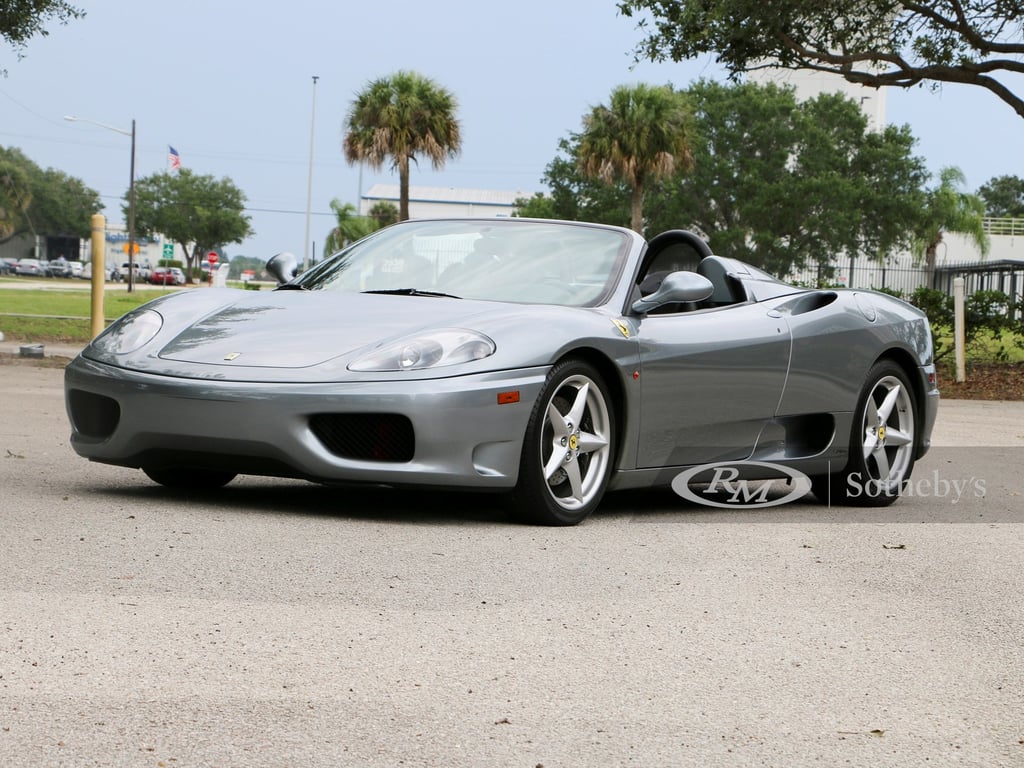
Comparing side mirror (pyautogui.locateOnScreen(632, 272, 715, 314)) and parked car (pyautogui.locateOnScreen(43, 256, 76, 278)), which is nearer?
side mirror (pyautogui.locateOnScreen(632, 272, 715, 314))

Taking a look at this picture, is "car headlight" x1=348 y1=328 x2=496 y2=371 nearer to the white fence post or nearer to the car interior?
the car interior

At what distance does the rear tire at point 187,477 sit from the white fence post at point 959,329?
14607 millimetres

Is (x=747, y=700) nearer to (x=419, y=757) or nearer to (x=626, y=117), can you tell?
(x=419, y=757)

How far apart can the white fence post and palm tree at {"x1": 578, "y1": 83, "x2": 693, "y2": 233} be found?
56.7ft

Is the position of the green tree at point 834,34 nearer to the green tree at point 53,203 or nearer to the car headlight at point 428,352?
the car headlight at point 428,352

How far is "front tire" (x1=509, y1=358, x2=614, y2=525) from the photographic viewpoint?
543 centimetres

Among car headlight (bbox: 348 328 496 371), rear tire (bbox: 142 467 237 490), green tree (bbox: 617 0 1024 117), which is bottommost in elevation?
rear tire (bbox: 142 467 237 490)

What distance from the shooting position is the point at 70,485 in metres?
6.21

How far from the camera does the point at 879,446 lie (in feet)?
23.8

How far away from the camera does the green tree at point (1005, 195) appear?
131500 mm

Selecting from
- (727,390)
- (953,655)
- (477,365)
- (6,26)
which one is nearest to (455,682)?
(953,655)

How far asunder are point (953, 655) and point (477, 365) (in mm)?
2113

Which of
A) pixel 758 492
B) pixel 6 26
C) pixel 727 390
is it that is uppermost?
pixel 6 26

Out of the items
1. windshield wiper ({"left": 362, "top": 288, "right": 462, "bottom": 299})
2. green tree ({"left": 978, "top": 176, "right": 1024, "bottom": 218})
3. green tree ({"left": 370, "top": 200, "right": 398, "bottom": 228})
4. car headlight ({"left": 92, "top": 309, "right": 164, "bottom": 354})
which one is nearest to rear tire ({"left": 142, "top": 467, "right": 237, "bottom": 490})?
car headlight ({"left": 92, "top": 309, "right": 164, "bottom": 354})
